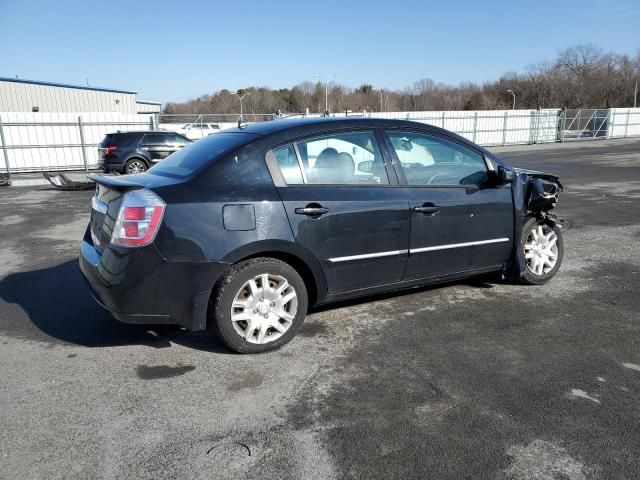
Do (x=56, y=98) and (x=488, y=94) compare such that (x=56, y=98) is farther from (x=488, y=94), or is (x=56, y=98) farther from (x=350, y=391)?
(x=488, y=94)

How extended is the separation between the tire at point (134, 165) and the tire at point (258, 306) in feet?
45.3

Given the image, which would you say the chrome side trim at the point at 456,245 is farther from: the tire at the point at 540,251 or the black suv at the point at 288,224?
the tire at the point at 540,251

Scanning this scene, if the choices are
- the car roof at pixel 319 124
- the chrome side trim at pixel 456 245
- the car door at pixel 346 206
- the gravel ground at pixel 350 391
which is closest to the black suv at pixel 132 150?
the gravel ground at pixel 350 391

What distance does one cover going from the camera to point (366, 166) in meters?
4.15

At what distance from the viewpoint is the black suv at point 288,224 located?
11.3 feet

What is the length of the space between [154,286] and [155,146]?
1445cm

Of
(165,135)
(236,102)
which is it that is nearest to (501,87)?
(236,102)

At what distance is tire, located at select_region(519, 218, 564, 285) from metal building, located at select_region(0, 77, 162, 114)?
37458mm

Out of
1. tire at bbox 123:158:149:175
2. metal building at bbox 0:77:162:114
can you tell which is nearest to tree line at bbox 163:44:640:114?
metal building at bbox 0:77:162:114

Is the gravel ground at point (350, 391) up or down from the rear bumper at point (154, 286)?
down

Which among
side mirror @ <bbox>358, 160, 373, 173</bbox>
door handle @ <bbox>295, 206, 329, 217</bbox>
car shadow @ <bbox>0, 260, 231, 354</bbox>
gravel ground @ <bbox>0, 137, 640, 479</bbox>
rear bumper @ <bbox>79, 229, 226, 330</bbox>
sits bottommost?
gravel ground @ <bbox>0, 137, 640, 479</bbox>

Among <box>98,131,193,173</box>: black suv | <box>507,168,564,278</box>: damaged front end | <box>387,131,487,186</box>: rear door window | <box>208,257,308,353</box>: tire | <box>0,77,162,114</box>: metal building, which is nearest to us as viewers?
<box>208,257,308,353</box>: tire

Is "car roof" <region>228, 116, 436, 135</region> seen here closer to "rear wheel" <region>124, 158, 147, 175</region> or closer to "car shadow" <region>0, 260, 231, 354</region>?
"car shadow" <region>0, 260, 231, 354</region>

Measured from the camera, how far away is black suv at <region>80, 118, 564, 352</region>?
3.44m
